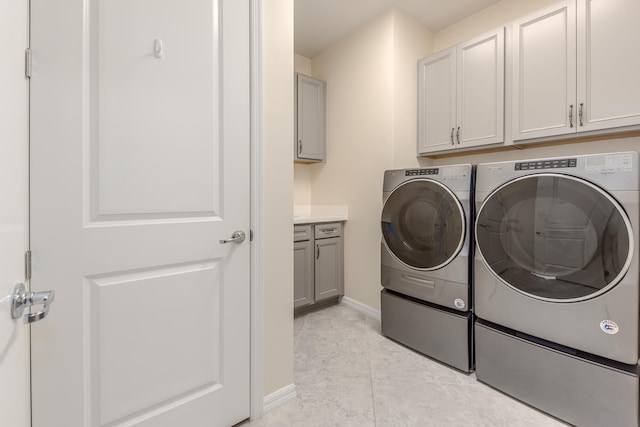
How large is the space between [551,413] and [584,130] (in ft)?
5.30

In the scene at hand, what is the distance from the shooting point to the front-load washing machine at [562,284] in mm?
1199

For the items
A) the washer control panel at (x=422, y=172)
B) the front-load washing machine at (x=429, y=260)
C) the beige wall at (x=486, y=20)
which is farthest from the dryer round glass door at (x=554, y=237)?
the beige wall at (x=486, y=20)

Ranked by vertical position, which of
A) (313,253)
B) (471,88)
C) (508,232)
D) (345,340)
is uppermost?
(471,88)

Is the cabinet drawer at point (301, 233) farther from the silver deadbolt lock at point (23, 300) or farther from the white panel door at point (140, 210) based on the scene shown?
the silver deadbolt lock at point (23, 300)

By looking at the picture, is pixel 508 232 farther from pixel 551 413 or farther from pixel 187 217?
pixel 187 217

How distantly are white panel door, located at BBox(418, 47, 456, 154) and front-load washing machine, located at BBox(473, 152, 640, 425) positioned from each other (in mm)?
875

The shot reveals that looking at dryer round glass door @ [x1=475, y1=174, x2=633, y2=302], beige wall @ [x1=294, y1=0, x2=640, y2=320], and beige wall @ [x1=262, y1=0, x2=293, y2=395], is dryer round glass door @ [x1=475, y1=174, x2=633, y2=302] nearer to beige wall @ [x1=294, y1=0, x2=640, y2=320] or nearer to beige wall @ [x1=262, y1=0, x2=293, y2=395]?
beige wall @ [x1=294, y1=0, x2=640, y2=320]

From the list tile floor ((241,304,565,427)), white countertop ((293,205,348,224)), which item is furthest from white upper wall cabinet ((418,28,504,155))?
tile floor ((241,304,565,427))

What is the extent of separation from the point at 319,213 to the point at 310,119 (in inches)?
40.7

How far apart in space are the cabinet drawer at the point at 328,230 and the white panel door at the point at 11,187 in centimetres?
208

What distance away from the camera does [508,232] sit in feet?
5.04

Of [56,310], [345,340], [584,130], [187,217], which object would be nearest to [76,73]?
[187,217]

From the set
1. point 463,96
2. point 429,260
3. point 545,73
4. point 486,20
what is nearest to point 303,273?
point 429,260

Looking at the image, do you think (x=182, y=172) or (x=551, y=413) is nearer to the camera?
(x=182, y=172)
